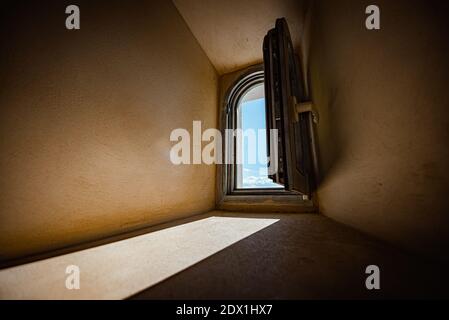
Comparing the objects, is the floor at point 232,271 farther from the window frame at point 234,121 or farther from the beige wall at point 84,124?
the window frame at point 234,121

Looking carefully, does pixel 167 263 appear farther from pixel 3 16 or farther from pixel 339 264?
pixel 3 16

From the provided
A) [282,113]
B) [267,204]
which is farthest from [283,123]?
[267,204]

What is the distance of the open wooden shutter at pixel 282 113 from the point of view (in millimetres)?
1362

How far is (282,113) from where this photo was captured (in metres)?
1.39

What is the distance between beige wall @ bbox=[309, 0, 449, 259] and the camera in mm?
591

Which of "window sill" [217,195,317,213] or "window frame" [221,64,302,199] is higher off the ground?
"window frame" [221,64,302,199]

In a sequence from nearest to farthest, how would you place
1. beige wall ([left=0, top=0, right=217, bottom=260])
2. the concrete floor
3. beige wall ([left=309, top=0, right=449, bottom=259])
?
the concrete floor, beige wall ([left=309, top=0, right=449, bottom=259]), beige wall ([left=0, top=0, right=217, bottom=260])

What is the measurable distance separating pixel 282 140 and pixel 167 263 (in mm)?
1104

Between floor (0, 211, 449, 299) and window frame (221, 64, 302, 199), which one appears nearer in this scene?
floor (0, 211, 449, 299)

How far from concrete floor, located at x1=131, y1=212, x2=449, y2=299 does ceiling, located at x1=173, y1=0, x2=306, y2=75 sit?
7.22 ft

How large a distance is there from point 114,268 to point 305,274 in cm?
64

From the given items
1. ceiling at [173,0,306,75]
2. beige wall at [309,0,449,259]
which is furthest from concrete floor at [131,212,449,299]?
ceiling at [173,0,306,75]

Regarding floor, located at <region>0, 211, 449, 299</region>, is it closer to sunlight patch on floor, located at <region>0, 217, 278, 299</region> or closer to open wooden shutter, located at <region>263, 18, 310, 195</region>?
sunlight patch on floor, located at <region>0, 217, 278, 299</region>
